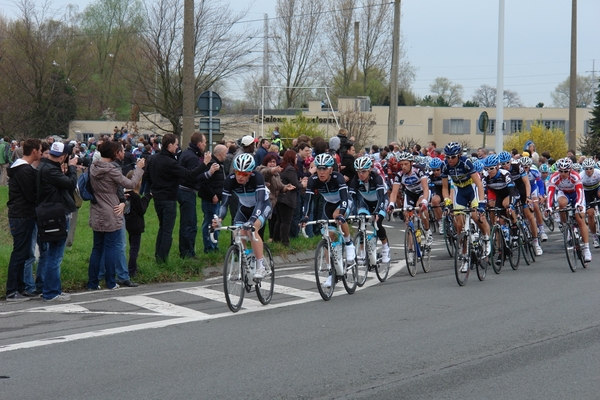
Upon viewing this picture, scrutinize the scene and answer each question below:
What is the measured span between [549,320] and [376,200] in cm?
416

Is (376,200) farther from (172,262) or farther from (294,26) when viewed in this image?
(294,26)

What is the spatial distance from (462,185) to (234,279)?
224 inches

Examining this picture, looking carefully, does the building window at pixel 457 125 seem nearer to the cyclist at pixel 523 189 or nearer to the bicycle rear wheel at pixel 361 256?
the cyclist at pixel 523 189

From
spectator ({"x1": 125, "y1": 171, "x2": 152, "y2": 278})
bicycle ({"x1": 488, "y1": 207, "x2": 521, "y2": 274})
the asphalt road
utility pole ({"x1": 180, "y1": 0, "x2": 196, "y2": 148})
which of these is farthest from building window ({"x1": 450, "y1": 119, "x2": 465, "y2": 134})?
spectator ({"x1": 125, "y1": 171, "x2": 152, "y2": 278})

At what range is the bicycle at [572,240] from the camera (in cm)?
1573

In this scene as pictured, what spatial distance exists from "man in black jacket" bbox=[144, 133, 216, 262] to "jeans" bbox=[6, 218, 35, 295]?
2.57 metres

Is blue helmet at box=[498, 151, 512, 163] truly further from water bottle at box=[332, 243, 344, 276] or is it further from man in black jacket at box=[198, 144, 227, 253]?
water bottle at box=[332, 243, 344, 276]

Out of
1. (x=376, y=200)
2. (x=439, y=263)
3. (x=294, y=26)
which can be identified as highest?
(x=294, y=26)

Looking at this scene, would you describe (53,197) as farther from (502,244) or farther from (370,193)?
(502,244)

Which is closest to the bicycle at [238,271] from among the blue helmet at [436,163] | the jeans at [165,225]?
the jeans at [165,225]

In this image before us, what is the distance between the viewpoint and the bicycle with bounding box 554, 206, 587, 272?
51.6ft

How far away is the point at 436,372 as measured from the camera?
308 inches

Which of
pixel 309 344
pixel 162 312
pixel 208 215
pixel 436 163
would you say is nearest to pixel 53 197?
pixel 162 312

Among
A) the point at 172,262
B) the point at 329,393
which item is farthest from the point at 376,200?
the point at 329,393
